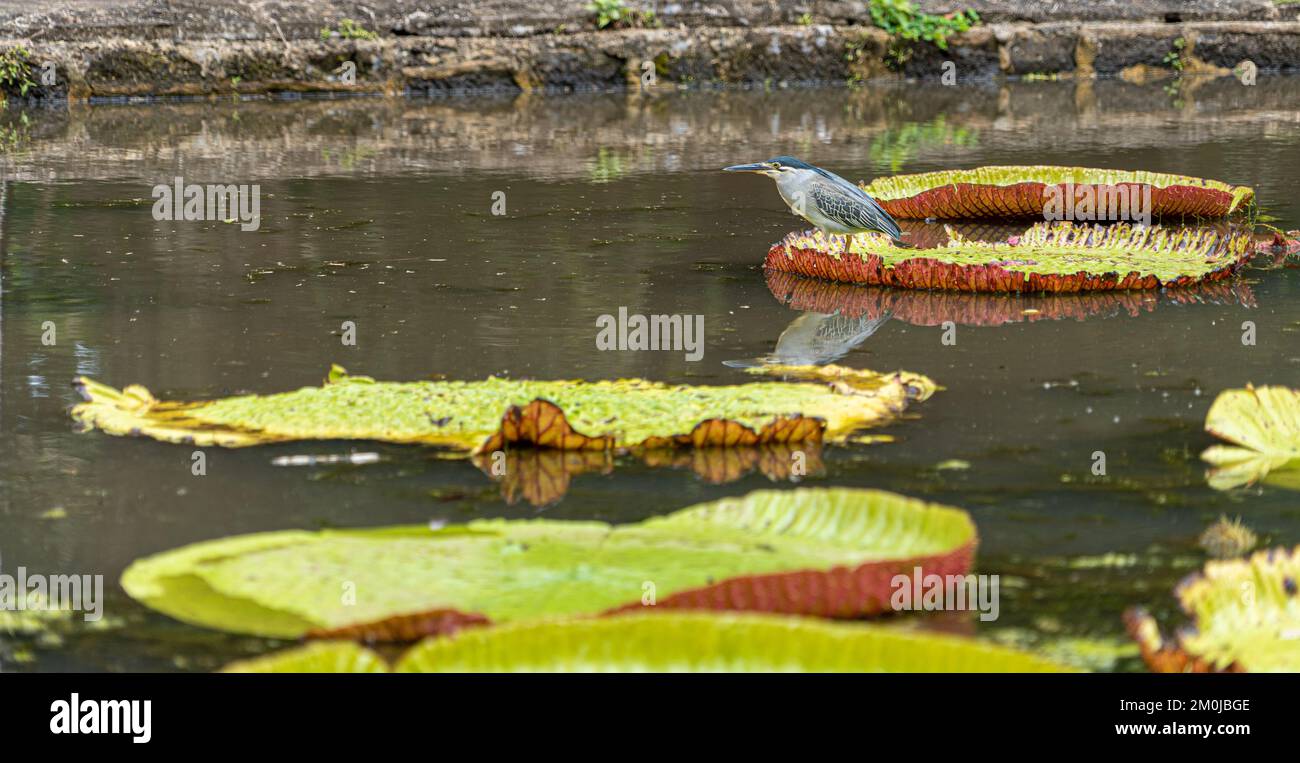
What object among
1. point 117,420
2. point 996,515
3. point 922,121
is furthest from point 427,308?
point 922,121

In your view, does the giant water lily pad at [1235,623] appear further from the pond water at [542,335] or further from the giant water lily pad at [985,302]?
the giant water lily pad at [985,302]

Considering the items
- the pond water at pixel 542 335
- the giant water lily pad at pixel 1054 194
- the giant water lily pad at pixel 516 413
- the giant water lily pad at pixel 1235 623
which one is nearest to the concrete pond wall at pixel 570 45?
the pond water at pixel 542 335

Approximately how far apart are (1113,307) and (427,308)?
5.93 feet

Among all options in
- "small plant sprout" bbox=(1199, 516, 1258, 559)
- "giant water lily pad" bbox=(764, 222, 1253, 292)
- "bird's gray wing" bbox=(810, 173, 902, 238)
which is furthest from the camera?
"bird's gray wing" bbox=(810, 173, 902, 238)

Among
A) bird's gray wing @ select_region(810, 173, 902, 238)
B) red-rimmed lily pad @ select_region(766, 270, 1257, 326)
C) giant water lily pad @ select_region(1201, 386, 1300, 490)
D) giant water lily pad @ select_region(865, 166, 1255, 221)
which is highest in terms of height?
giant water lily pad @ select_region(865, 166, 1255, 221)

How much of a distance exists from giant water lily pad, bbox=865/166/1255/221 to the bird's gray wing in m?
1.12

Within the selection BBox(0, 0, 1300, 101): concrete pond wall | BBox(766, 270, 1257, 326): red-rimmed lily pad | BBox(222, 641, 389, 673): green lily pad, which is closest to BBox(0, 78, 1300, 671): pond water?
BBox(766, 270, 1257, 326): red-rimmed lily pad

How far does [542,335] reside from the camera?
3992 mm

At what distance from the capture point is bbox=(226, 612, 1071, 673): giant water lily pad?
1.70 m

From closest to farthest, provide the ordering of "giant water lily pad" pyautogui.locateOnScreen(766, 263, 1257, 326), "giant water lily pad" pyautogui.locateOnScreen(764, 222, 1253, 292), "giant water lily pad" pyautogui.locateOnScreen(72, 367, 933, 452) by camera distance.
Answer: "giant water lily pad" pyautogui.locateOnScreen(72, 367, 933, 452), "giant water lily pad" pyautogui.locateOnScreen(766, 263, 1257, 326), "giant water lily pad" pyautogui.locateOnScreen(764, 222, 1253, 292)

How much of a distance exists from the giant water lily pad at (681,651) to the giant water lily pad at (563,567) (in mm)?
236

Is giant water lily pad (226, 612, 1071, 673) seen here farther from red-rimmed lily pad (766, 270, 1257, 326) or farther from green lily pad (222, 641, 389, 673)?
red-rimmed lily pad (766, 270, 1257, 326)
